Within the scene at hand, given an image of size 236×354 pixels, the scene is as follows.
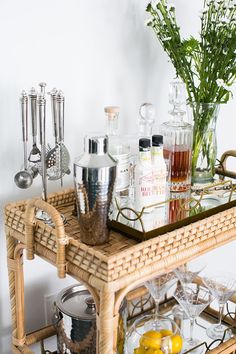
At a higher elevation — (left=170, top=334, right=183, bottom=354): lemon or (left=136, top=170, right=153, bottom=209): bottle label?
(left=136, top=170, right=153, bottom=209): bottle label

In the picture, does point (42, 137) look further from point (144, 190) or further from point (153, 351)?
point (153, 351)

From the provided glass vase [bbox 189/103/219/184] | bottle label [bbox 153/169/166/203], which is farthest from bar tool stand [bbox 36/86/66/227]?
glass vase [bbox 189/103/219/184]

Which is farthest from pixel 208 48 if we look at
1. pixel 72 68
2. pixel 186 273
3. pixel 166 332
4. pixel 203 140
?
pixel 166 332

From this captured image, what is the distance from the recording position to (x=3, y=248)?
57.3 inches

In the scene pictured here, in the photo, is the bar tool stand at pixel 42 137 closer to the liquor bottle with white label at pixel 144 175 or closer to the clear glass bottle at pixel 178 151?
the liquor bottle with white label at pixel 144 175

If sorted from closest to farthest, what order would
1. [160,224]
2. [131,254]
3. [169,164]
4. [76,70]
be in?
[131,254], [160,224], [169,164], [76,70]

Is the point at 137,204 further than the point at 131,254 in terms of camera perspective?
Yes

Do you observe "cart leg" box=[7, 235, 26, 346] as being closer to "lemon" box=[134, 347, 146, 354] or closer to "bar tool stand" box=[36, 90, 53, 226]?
"bar tool stand" box=[36, 90, 53, 226]

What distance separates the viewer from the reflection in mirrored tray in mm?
1216

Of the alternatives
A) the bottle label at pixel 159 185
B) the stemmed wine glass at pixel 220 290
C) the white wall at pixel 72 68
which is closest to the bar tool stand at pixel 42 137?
the white wall at pixel 72 68

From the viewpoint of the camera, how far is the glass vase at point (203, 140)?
57.7 inches

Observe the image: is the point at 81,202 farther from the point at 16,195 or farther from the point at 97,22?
the point at 97,22

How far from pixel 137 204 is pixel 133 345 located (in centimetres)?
40

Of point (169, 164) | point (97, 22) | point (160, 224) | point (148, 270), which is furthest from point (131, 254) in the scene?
point (97, 22)
